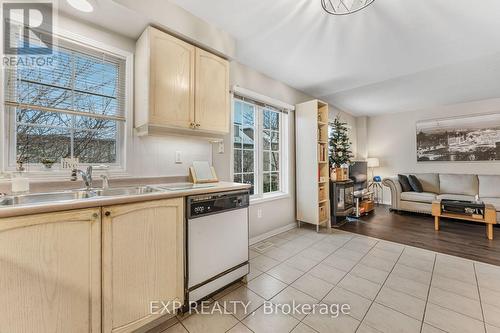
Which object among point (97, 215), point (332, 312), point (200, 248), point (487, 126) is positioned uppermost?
point (487, 126)

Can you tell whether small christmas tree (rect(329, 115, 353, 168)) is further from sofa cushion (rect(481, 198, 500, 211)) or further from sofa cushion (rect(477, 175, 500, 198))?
sofa cushion (rect(477, 175, 500, 198))

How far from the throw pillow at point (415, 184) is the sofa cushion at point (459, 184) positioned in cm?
41

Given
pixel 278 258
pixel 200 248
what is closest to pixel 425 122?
pixel 278 258

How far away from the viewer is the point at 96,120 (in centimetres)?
179

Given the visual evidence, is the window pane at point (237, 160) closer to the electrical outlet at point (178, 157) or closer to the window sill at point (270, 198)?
the window sill at point (270, 198)

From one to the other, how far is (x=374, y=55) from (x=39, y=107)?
3.48 meters

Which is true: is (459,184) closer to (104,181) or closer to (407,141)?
(407,141)

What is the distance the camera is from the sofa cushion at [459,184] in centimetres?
427

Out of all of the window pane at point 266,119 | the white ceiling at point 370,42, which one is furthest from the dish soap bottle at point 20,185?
the window pane at point 266,119

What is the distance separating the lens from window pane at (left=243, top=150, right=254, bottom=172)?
3027 millimetres

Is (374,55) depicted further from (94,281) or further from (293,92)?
(94,281)

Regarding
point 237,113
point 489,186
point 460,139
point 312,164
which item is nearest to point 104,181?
point 237,113

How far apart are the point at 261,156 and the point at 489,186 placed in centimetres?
473

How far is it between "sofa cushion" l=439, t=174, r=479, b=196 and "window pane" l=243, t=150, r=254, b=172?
4.58 meters
